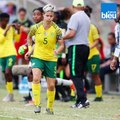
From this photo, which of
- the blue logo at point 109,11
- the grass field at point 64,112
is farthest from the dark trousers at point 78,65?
the blue logo at point 109,11

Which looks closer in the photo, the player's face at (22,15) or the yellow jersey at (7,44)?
the yellow jersey at (7,44)

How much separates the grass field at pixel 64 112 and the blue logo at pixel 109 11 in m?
1.77

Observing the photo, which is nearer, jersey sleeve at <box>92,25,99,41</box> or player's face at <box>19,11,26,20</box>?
jersey sleeve at <box>92,25,99,41</box>

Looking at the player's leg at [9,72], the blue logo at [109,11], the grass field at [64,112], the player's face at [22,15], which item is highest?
the player's face at [22,15]

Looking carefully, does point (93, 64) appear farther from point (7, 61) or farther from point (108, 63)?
point (108, 63)

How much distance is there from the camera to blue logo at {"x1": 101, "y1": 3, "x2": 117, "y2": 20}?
12.9 m

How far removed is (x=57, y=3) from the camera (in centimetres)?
1995

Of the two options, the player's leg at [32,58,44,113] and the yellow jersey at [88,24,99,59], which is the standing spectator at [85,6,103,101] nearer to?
the yellow jersey at [88,24,99,59]

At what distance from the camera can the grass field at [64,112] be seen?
11.9 metres

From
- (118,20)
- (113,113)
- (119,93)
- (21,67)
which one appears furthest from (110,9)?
(119,93)

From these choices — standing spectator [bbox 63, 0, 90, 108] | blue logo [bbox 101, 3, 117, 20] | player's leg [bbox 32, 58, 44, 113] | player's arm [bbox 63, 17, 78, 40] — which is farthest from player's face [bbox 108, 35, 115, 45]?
player's leg [bbox 32, 58, 44, 113]

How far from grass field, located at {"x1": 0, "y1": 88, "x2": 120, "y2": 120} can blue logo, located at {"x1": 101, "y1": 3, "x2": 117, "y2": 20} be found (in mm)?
1771

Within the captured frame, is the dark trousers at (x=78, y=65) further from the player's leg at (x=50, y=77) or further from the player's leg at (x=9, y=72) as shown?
the player's leg at (x=9, y=72)

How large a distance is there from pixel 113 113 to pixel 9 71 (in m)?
3.55
